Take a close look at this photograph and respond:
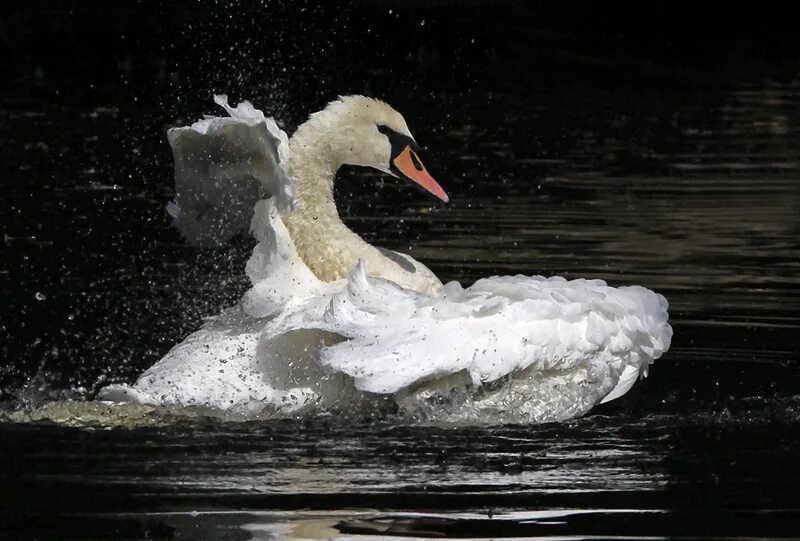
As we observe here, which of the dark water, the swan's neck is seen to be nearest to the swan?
the dark water

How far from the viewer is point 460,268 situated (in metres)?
10.7

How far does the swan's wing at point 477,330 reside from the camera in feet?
22.8

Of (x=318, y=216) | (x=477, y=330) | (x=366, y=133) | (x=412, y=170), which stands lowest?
(x=477, y=330)

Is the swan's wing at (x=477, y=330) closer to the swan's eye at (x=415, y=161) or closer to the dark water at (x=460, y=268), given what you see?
the dark water at (x=460, y=268)

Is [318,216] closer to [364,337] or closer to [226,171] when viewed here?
[226,171]

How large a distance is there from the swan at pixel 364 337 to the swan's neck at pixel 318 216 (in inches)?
10.9

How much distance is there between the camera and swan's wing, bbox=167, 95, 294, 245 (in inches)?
279

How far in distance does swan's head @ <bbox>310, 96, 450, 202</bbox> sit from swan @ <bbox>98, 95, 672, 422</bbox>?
2.31 feet

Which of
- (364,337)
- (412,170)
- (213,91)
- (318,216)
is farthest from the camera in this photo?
(213,91)

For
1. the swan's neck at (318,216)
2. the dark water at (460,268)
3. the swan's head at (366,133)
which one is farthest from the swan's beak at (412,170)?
the dark water at (460,268)

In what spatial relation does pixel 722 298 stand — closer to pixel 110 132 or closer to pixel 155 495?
pixel 155 495

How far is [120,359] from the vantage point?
8.73 m

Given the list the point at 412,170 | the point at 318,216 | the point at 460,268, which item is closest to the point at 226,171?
the point at 318,216

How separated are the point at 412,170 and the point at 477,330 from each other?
1684 millimetres
